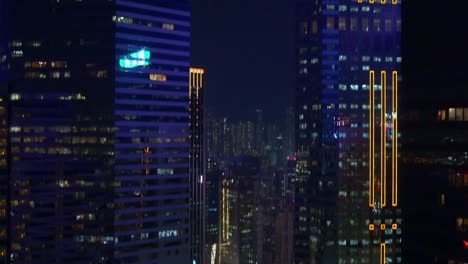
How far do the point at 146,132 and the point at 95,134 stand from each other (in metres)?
4.91

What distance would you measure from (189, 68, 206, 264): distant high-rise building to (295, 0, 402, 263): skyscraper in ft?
49.1

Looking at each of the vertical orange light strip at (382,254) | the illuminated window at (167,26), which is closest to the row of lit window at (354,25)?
the illuminated window at (167,26)

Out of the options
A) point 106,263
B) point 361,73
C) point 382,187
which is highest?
point 361,73

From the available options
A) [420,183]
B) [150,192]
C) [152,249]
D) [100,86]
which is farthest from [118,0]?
[420,183]

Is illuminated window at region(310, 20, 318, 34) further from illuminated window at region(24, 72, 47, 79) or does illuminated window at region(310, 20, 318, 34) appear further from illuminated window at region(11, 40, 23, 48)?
illuminated window at region(11, 40, 23, 48)

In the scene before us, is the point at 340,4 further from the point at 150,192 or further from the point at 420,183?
the point at 420,183

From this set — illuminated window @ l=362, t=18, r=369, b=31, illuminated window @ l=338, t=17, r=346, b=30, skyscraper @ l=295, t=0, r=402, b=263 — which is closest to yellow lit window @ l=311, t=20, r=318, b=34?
skyscraper @ l=295, t=0, r=402, b=263

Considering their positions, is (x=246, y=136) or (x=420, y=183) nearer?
(x=420, y=183)

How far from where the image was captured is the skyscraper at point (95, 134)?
7100 cm

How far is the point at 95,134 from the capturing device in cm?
7250

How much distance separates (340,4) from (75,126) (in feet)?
106

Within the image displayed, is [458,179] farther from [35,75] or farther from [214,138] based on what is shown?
[214,138]

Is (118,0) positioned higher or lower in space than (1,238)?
higher

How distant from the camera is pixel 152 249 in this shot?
72.1 m
